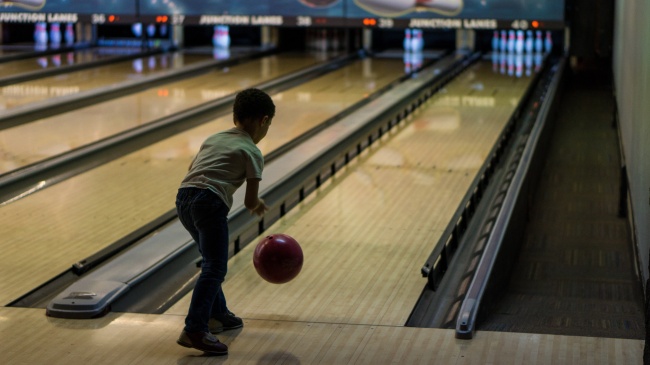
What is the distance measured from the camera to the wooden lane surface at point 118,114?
20.1 ft

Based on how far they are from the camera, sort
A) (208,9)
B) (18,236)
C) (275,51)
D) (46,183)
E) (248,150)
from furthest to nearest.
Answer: (275,51), (208,9), (46,183), (18,236), (248,150)

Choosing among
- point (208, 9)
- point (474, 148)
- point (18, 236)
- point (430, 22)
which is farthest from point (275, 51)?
point (18, 236)

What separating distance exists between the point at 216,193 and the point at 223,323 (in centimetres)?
50

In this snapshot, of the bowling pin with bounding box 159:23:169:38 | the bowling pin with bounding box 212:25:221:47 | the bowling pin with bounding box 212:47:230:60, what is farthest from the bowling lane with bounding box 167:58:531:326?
the bowling pin with bounding box 159:23:169:38

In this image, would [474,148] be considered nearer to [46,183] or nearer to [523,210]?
[523,210]

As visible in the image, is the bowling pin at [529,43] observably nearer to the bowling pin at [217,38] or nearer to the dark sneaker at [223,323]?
the bowling pin at [217,38]

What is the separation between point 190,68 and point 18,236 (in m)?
6.30

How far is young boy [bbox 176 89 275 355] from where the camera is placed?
2.70m

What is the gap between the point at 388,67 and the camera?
1098 centimetres

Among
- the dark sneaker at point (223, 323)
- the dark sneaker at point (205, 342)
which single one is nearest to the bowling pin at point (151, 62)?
the dark sneaker at point (223, 323)

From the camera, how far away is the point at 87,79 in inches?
374

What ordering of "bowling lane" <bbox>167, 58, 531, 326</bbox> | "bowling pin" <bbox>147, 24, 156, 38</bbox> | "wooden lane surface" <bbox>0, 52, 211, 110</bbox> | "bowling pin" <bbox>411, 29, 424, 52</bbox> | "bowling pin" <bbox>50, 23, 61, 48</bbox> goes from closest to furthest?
"bowling lane" <bbox>167, 58, 531, 326</bbox> → "wooden lane surface" <bbox>0, 52, 211, 110</bbox> → "bowling pin" <bbox>411, 29, 424, 52</bbox> → "bowling pin" <bbox>50, 23, 61, 48</bbox> → "bowling pin" <bbox>147, 24, 156, 38</bbox>

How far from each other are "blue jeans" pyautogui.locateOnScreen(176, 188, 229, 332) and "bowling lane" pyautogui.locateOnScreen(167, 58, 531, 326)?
479mm

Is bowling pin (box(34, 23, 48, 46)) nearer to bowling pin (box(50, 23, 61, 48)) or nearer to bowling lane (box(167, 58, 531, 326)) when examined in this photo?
bowling pin (box(50, 23, 61, 48))
